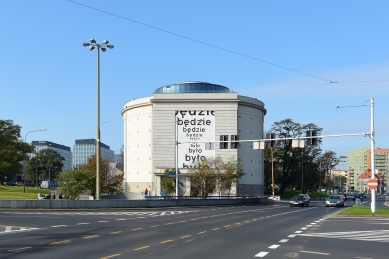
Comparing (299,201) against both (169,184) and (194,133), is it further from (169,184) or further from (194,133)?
(194,133)

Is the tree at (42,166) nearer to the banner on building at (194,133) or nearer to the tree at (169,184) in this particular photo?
the tree at (169,184)

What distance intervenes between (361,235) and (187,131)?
65.6m

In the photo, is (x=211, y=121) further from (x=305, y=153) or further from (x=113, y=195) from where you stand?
(x=305, y=153)

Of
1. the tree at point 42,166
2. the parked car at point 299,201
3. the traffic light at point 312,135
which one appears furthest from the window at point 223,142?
the tree at point 42,166

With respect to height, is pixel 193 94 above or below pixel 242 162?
above

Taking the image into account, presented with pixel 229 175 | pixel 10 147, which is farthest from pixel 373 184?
pixel 10 147

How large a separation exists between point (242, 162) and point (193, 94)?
15.1 meters

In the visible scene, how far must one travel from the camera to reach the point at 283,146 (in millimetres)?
111938

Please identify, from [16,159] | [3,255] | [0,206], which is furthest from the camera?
[16,159]

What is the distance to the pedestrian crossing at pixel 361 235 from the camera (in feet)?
59.7

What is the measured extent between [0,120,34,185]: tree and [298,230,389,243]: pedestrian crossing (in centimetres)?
7770

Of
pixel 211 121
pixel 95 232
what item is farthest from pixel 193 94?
pixel 95 232

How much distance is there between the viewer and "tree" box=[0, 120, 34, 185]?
3580 inches

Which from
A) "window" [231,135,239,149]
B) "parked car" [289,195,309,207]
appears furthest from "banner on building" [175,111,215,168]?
"window" [231,135,239,149]
